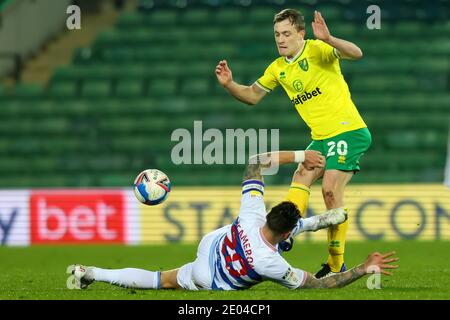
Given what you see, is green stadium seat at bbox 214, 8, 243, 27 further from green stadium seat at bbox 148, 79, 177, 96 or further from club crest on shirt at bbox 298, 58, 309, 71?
club crest on shirt at bbox 298, 58, 309, 71

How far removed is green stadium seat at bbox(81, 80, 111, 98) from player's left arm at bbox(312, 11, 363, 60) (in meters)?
12.6

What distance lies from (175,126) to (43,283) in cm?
1034

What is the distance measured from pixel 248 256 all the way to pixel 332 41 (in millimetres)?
1978

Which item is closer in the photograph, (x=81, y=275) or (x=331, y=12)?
(x=81, y=275)

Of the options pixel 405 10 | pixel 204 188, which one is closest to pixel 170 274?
pixel 204 188

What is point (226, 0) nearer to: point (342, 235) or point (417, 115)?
point (417, 115)

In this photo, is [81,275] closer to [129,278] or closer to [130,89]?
[129,278]

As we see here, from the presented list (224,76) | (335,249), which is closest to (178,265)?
(224,76)

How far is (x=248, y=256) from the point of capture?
744cm

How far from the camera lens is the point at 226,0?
22250 mm

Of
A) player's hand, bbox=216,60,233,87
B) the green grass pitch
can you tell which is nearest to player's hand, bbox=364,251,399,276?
the green grass pitch

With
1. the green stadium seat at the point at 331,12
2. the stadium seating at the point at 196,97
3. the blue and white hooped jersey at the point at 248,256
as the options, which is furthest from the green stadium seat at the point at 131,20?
the blue and white hooped jersey at the point at 248,256

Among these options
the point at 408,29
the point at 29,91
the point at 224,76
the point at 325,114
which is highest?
the point at 408,29
